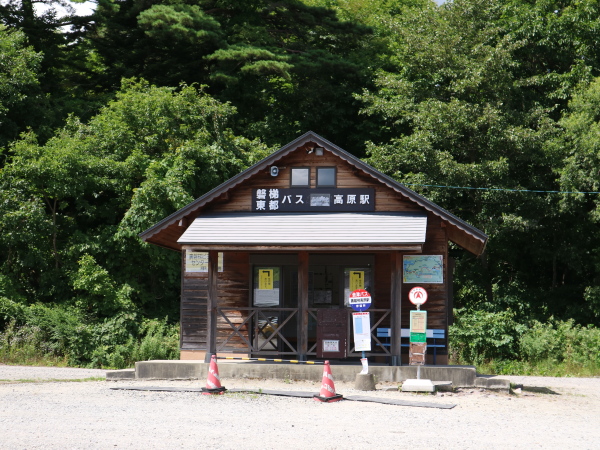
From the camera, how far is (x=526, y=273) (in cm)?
2845

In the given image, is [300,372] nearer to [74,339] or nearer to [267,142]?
[74,339]

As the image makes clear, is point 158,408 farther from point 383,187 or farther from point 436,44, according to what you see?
point 436,44

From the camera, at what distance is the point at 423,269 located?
17016 mm

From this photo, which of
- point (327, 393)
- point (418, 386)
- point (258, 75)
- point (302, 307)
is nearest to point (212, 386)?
point (327, 393)

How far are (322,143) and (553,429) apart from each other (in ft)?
28.3

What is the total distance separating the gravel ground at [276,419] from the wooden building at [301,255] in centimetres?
209

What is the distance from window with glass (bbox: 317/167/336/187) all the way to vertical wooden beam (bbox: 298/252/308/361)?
89.6 inches

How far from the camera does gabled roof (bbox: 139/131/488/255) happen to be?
53.6ft

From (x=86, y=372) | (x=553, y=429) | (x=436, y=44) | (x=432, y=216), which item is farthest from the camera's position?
(x=436, y=44)

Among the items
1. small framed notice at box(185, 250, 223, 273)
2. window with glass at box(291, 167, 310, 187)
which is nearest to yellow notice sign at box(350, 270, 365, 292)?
window with glass at box(291, 167, 310, 187)

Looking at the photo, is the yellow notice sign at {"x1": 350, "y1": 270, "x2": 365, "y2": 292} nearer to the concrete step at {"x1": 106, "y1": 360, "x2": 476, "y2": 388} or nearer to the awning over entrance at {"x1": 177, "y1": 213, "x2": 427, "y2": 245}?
the awning over entrance at {"x1": 177, "y1": 213, "x2": 427, "y2": 245}

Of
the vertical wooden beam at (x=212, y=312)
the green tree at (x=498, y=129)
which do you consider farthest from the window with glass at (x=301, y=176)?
the green tree at (x=498, y=129)

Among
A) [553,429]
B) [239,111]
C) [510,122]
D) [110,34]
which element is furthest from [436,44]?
[553,429]

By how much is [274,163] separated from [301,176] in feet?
2.34
